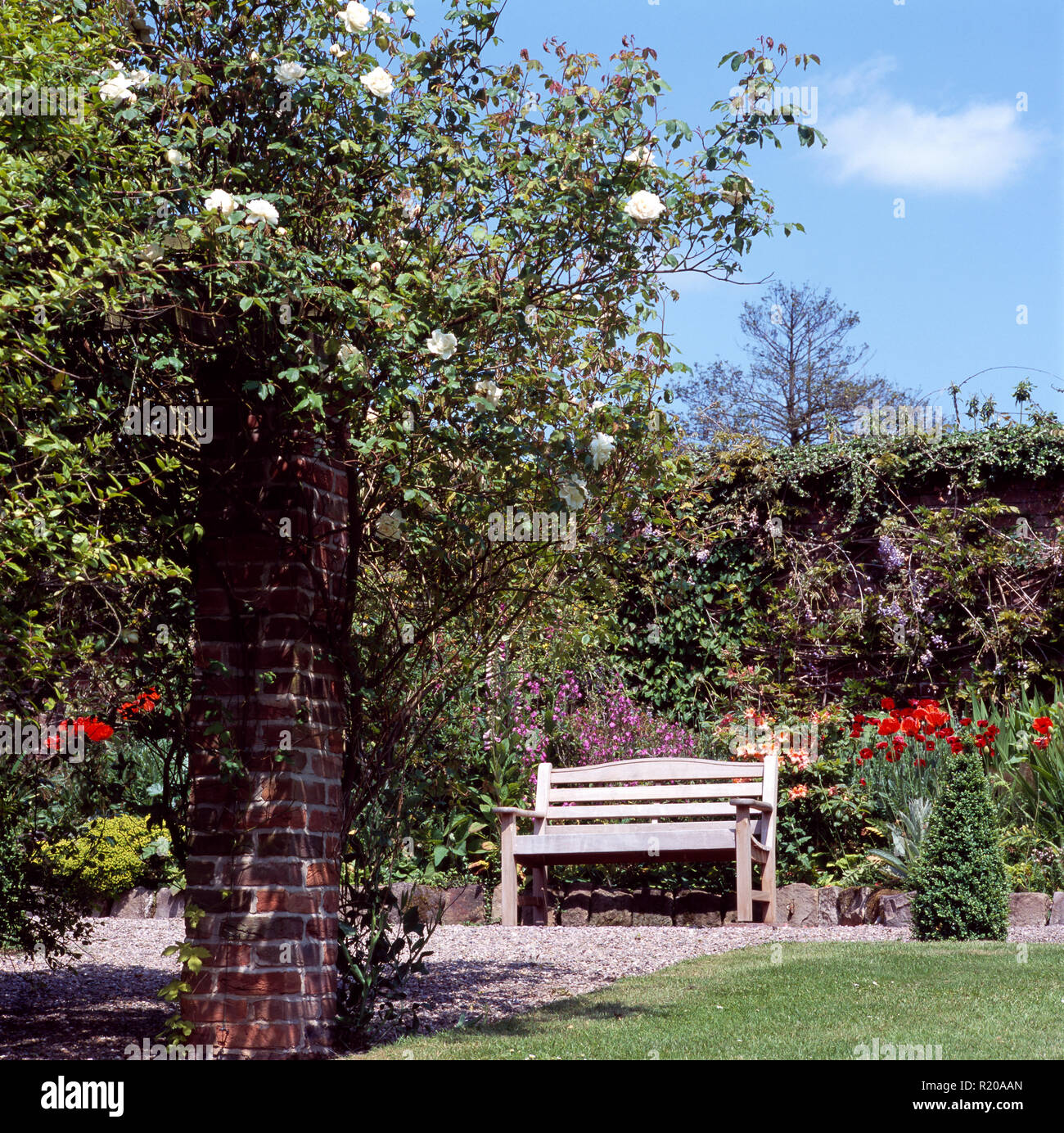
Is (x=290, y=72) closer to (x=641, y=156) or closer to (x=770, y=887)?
(x=641, y=156)

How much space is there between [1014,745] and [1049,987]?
156 inches

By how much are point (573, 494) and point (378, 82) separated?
1.31 metres

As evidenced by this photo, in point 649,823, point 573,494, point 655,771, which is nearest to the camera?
point 573,494

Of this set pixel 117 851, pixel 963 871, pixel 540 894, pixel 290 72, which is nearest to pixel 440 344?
pixel 290 72

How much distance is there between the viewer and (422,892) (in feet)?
23.1

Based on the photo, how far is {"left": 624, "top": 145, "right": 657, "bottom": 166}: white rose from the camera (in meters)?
3.48

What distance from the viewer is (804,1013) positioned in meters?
3.95

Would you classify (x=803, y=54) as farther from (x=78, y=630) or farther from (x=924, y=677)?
(x=924, y=677)

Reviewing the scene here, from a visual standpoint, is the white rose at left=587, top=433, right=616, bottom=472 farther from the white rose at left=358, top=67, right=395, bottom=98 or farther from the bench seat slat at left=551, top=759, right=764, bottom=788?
Result: the bench seat slat at left=551, top=759, right=764, bottom=788

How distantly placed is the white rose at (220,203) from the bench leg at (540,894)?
5.18 meters

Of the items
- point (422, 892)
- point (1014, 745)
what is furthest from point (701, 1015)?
point (1014, 745)

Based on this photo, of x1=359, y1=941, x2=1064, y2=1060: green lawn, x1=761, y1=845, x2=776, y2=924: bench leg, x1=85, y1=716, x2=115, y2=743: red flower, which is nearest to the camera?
x1=359, y1=941, x2=1064, y2=1060: green lawn

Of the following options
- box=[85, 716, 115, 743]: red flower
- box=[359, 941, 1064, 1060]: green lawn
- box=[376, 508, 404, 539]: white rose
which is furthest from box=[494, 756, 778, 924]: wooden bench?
box=[376, 508, 404, 539]: white rose

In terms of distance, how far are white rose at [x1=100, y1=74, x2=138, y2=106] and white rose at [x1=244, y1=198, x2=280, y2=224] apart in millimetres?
402
